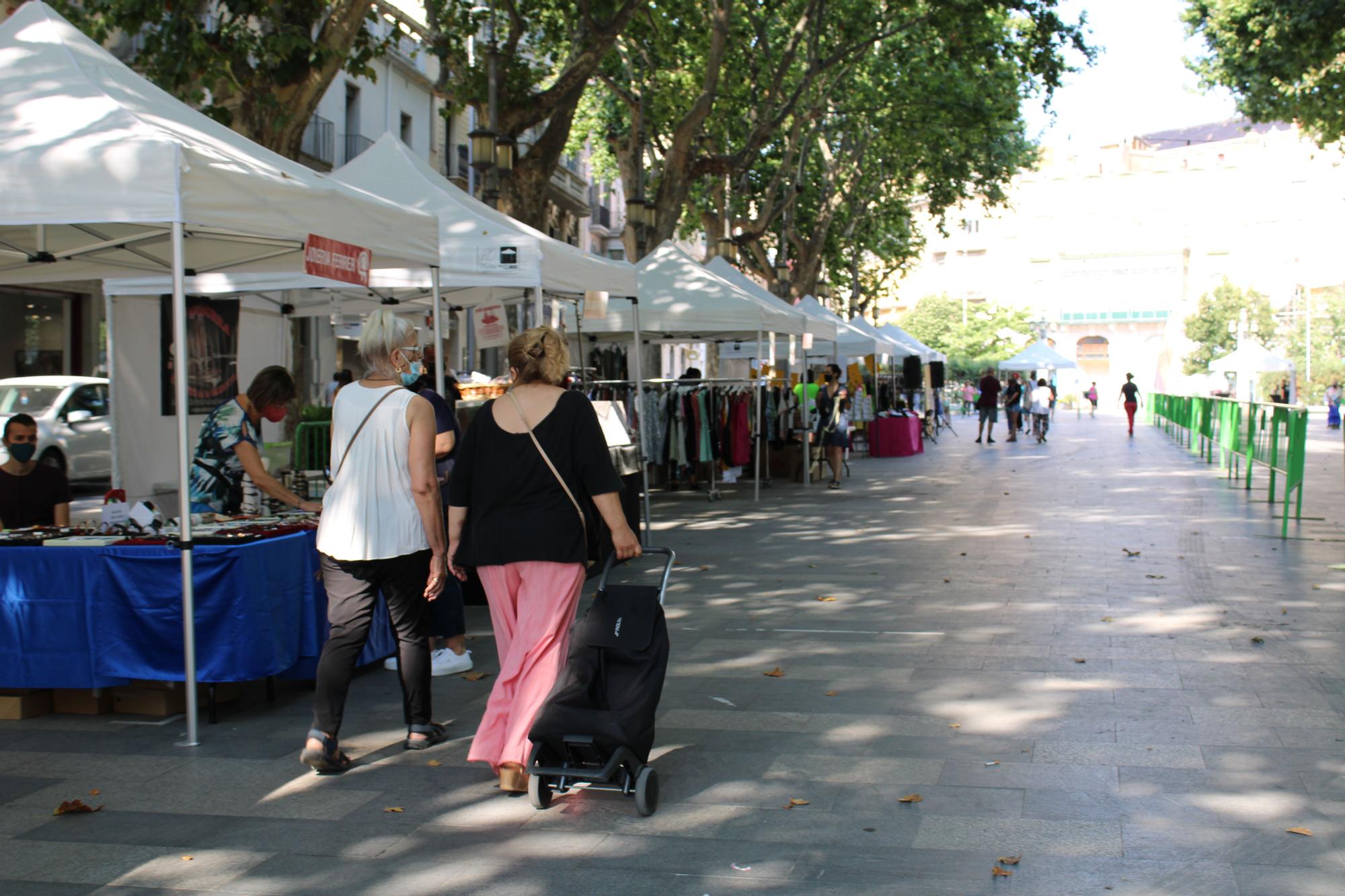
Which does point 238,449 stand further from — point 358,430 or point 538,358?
point 538,358

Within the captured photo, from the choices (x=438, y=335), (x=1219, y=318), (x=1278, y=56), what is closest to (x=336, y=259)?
(x=438, y=335)

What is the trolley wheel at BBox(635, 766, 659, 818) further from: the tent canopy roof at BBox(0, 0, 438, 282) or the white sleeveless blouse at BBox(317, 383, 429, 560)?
the tent canopy roof at BBox(0, 0, 438, 282)

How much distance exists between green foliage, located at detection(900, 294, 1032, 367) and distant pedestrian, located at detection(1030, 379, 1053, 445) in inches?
1894

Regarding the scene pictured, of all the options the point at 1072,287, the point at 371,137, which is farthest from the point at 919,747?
the point at 1072,287

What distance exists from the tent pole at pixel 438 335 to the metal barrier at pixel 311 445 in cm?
330

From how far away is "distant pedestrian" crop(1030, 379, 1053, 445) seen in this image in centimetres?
3325

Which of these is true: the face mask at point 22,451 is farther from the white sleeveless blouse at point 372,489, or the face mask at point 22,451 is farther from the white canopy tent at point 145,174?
the white sleeveless blouse at point 372,489

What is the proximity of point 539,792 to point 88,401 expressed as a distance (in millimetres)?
15830

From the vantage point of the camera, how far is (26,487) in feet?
24.4

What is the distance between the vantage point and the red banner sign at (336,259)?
6469 mm

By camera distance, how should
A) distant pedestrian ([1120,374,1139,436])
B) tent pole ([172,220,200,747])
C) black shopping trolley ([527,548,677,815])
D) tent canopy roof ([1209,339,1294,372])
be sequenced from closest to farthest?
black shopping trolley ([527,548,677,815]) → tent pole ([172,220,200,747]) → distant pedestrian ([1120,374,1139,436]) → tent canopy roof ([1209,339,1294,372])

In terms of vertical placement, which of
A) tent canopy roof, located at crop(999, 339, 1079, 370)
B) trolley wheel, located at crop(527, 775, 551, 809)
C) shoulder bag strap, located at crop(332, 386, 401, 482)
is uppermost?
tent canopy roof, located at crop(999, 339, 1079, 370)

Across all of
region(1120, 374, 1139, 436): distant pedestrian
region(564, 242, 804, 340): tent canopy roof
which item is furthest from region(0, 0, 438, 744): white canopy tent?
region(1120, 374, 1139, 436): distant pedestrian

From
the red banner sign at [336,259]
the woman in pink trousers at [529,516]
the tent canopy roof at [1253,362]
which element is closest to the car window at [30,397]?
the red banner sign at [336,259]
